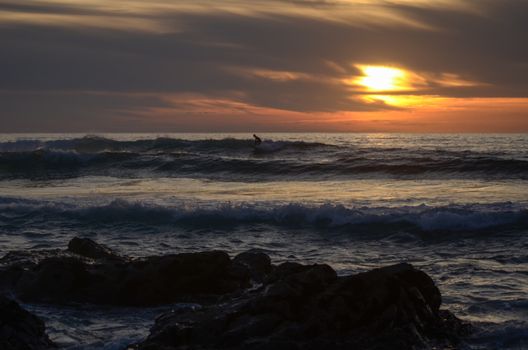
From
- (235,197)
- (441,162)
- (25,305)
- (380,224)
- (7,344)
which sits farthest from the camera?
(441,162)

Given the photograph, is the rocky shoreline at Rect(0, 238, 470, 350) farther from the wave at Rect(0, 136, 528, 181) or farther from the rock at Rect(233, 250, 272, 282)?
the wave at Rect(0, 136, 528, 181)

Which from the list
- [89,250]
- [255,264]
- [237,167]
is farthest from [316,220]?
[237,167]

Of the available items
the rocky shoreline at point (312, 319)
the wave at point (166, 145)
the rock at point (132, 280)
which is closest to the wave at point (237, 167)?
the wave at point (166, 145)

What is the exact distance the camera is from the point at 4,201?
22625 millimetres

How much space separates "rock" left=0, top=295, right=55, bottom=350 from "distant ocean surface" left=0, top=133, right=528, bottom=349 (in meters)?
0.62

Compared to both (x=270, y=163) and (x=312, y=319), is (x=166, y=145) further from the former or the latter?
(x=312, y=319)

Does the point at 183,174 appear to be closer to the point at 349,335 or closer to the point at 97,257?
the point at 97,257

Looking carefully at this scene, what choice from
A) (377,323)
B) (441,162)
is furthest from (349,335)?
(441,162)

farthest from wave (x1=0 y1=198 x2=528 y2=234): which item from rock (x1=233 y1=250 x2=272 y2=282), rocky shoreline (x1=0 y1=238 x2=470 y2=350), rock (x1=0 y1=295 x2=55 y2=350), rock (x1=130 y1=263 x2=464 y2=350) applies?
rock (x1=0 y1=295 x2=55 y2=350)

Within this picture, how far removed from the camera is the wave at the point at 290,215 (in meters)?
15.5

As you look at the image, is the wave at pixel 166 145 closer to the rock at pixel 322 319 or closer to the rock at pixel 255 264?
the rock at pixel 255 264

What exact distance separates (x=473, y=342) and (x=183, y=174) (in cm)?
3051

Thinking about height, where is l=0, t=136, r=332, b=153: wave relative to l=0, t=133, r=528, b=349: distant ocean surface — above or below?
above

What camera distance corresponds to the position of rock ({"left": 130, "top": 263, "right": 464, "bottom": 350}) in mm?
6805
